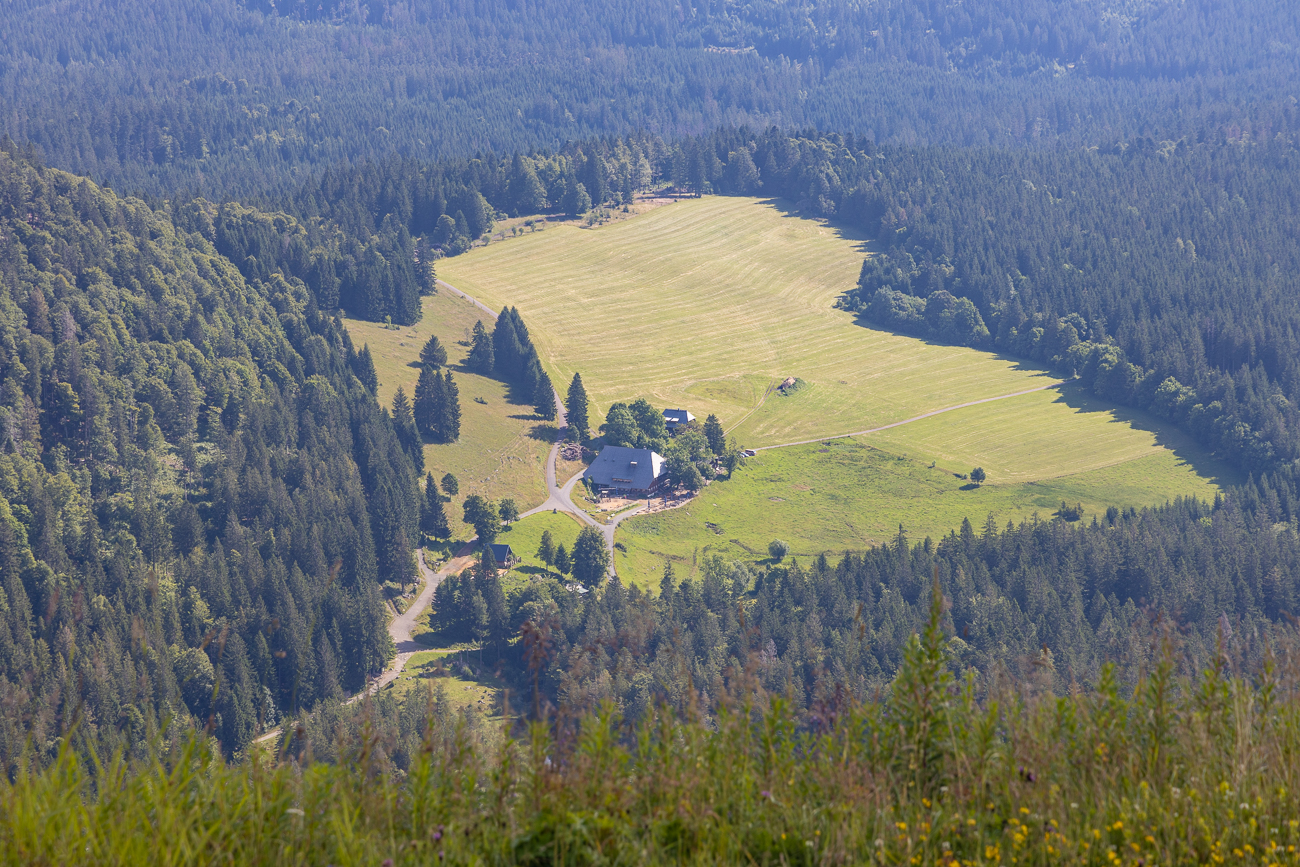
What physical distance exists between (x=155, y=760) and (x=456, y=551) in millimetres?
119870

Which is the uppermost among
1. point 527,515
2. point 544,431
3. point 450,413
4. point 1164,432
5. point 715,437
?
point 450,413

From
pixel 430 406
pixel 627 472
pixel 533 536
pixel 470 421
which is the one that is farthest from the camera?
pixel 470 421

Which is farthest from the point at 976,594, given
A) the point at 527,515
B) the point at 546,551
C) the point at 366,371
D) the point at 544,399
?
the point at 366,371

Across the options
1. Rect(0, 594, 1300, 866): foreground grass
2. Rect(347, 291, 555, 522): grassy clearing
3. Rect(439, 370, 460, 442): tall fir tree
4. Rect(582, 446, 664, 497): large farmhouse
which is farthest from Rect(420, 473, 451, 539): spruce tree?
Rect(0, 594, 1300, 866): foreground grass

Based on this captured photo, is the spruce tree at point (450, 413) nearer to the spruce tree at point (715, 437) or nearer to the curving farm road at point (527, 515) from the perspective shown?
the curving farm road at point (527, 515)

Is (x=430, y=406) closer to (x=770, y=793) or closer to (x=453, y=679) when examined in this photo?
(x=453, y=679)

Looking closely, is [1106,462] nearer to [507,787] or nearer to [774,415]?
[774,415]

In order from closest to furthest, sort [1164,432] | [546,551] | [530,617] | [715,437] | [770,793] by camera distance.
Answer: [770,793] → [530,617] → [546,551] → [715,437] → [1164,432]

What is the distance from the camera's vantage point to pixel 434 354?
547 feet

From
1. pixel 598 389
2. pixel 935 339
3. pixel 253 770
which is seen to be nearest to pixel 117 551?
pixel 598 389

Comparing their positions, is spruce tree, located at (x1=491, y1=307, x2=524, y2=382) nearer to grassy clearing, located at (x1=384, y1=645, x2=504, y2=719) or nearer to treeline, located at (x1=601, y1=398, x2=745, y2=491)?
treeline, located at (x1=601, y1=398, x2=745, y2=491)

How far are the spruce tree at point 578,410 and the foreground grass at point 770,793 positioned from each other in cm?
13804

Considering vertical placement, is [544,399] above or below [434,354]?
below

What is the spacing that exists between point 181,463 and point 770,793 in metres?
140
